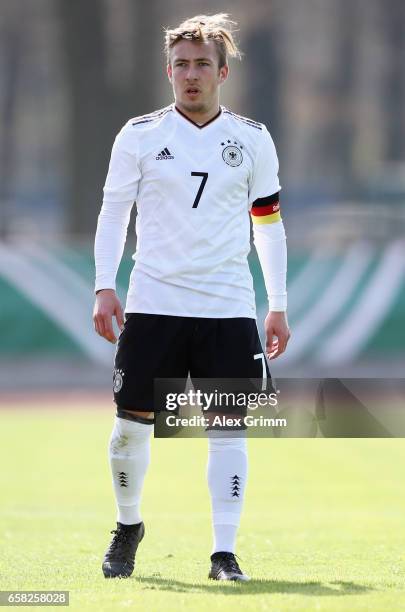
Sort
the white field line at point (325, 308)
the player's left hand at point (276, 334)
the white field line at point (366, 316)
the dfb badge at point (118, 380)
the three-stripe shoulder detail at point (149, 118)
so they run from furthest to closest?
the white field line at point (325, 308), the white field line at point (366, 316), the player's left hand at point (276, 334), the three-stripe shoulder detail at point (149, 118), the dfb badge at point (118, 380)

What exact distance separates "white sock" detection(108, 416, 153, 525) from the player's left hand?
618mm

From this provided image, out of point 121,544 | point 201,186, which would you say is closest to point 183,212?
point 201,186

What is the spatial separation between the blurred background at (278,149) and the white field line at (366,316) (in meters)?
0.02

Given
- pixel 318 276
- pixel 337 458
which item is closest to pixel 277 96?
pixel 318 276

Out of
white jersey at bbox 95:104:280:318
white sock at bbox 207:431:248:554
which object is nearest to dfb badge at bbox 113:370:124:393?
white jersey at bbox 95:104:280:318

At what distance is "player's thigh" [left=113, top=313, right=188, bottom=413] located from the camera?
6.29 meters

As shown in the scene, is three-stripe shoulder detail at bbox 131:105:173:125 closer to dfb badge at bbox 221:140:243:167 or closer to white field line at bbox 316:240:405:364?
dfb badge at bbox 221:140:243:167

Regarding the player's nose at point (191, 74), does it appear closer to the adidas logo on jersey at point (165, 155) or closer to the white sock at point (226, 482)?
the adidas logo on jersey at point (165, 155)

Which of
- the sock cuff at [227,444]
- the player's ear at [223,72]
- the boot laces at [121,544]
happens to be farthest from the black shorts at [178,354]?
the player's ear at [223,72]

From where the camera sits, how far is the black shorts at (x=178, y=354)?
628 cm

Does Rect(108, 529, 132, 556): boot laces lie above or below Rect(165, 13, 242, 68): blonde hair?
below

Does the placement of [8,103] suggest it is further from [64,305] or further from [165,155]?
[165,155]

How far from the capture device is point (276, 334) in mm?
6531

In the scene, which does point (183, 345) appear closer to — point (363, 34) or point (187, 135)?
point (187, 135)
